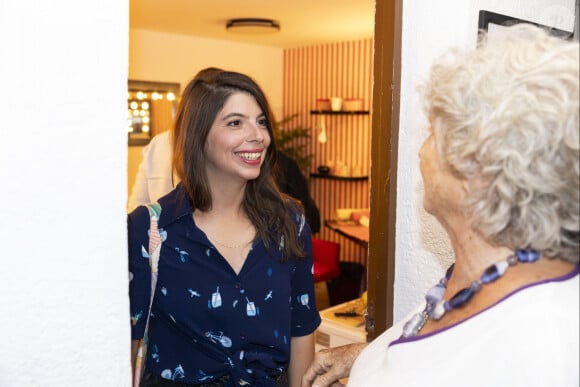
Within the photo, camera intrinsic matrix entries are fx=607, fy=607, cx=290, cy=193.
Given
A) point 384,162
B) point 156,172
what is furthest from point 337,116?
point 384,162

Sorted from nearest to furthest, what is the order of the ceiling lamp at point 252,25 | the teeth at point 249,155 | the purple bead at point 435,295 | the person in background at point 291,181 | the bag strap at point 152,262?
the purple bead at point 435,295
the bag strap at point 152,262
the teeth at point 249,155
the person in background at point 291,181
the ceiling lamp at point 252,25

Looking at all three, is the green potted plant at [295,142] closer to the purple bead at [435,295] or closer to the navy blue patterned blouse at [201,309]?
the navy blue patterned blouse at [201,309]

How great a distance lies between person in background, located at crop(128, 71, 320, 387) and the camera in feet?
5.21

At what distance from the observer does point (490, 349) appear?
0.87 metres

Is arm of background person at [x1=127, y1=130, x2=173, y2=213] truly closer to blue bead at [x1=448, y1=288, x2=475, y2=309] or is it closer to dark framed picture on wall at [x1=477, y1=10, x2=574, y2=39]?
dark framed picture on wall at [x1=477, y1=10, x2=574, y2=39]

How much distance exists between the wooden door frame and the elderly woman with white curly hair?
29.2 inches

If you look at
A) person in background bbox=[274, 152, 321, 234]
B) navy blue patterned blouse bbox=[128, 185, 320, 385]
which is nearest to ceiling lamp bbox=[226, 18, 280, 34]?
person in background bbox=[274, 152, 321, 234]

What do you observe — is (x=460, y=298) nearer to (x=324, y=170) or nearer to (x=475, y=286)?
(x=475, y=286)

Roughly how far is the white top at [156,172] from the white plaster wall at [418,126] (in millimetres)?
1534

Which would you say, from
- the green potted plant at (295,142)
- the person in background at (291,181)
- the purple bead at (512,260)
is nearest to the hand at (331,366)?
the purple bead at (512,260)

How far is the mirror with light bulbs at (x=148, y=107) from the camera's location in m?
6.23

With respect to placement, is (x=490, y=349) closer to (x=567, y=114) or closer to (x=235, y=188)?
(x=567, y=114)

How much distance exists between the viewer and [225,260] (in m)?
1.63

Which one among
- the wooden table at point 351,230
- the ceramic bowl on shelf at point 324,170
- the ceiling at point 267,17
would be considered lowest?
the wooden table at point 351,230
